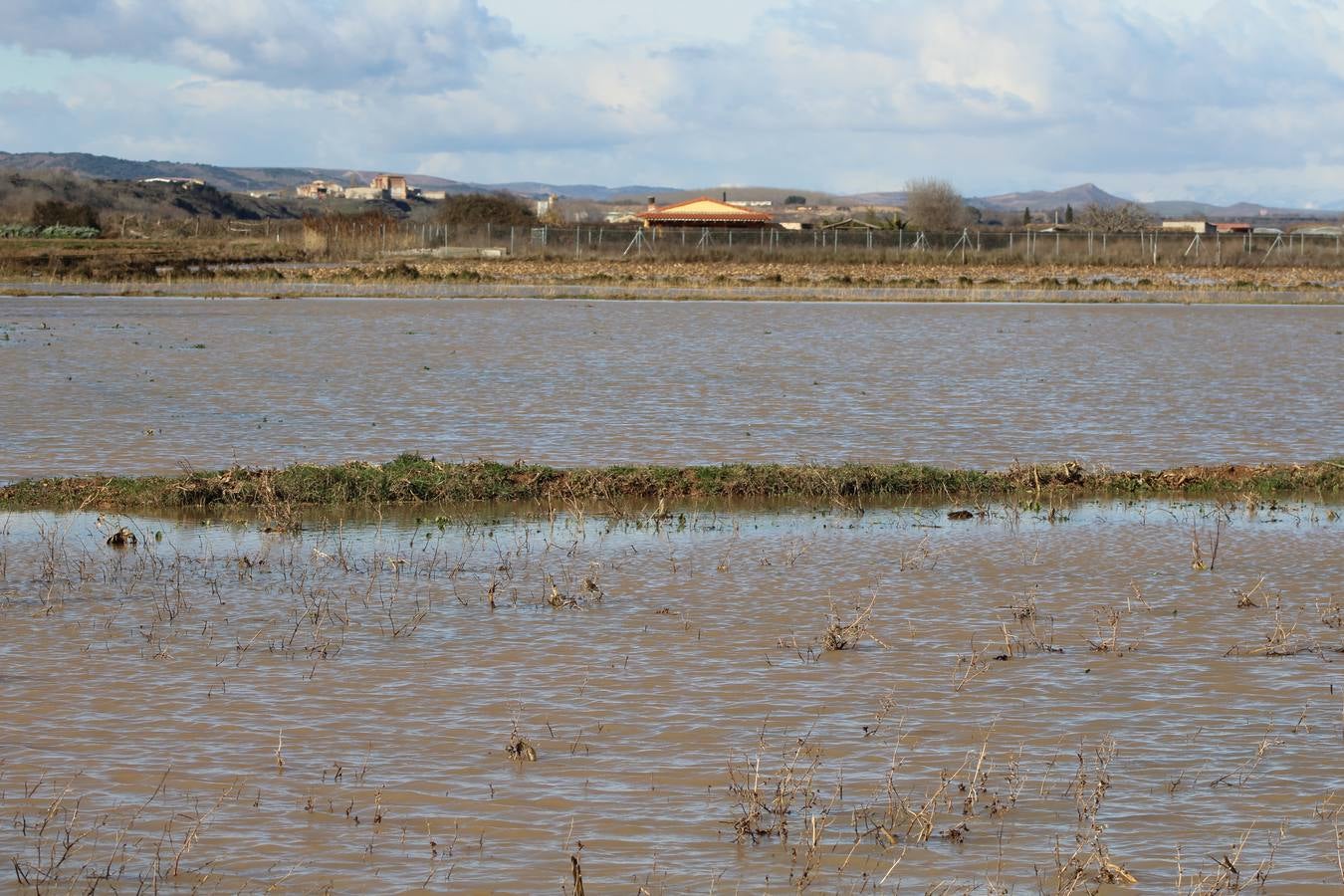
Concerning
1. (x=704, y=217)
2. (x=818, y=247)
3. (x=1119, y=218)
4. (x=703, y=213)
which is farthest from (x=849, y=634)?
(x=1119, y=218)

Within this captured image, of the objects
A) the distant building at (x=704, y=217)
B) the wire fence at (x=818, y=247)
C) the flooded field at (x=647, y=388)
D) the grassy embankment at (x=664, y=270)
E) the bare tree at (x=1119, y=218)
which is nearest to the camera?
the flooded field at (x=647, y=388)

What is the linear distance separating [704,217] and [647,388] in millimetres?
90150

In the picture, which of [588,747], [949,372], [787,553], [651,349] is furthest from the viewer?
[651,349]

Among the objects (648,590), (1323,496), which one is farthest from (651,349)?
(648,590)

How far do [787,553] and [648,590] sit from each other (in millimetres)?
1742

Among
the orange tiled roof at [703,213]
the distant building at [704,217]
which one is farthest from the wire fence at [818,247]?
the orange tiled roof at [703,213]

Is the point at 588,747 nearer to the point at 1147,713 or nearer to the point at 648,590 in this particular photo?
the point at 1147,713

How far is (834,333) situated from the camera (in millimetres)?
37969

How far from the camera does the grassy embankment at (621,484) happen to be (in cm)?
1480

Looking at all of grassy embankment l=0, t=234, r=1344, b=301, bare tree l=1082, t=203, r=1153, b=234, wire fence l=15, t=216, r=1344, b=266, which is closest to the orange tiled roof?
wire fence l=15, t=216, r=1344, b=266

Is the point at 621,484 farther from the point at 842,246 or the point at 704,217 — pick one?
the point at 704,217

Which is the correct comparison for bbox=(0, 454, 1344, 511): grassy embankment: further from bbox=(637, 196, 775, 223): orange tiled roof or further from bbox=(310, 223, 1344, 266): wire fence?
bbox=(637, 196, 775, 223): orange tiled roof

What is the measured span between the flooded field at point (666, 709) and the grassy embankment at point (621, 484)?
2.16 feet

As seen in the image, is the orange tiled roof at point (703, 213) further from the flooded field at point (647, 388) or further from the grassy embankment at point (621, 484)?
the grassy embankment at point (621, 484)
